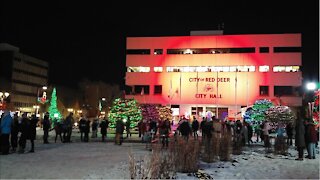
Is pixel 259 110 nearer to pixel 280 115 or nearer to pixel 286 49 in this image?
pixel 280 115

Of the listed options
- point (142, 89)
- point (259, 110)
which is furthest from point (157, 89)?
point (259, 110)

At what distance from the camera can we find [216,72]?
5862 cm

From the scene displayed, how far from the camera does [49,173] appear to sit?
34.9ft

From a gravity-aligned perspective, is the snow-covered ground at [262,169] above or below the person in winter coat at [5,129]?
below

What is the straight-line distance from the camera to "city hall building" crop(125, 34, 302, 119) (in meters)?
57.8

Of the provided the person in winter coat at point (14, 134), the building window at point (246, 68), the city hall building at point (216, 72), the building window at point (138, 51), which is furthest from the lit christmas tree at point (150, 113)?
the person in winter coat at point (14, 134)

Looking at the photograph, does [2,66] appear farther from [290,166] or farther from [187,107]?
[290,166]

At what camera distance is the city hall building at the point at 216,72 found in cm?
5781

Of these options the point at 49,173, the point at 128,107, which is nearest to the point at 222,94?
the point at 128,107

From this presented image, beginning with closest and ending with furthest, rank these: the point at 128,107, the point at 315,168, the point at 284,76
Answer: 1. the point at 315,168
2. the point at 128,107
3. the point at 284,76

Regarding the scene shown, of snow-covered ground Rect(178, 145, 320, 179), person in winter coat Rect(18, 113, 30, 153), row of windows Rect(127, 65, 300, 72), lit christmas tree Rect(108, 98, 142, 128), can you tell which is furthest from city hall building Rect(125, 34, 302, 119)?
person in winter coat Rect(18, 113, 30, 153)

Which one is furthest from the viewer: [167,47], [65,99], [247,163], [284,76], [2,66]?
[2,66]

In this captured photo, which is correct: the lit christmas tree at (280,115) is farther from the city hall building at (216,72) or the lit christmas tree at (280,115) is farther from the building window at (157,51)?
the building window at (157,51)

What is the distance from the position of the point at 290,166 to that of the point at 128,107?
78.4 feet
